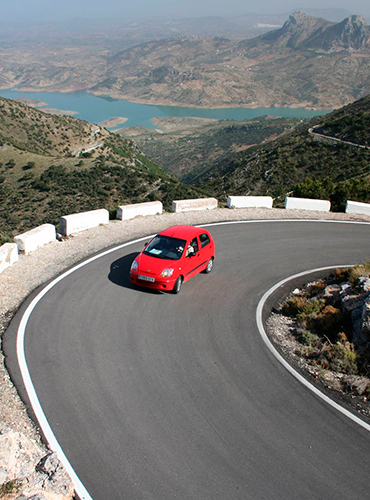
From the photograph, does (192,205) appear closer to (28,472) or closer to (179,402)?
(179,402)

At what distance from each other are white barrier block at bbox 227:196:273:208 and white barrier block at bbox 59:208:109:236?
23.4 feet

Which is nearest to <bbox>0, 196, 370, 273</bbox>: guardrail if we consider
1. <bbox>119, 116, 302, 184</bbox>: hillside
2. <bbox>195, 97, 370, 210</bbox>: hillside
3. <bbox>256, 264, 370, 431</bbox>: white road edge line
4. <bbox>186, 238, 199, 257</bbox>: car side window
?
<bbox>186, 238, 199, 257</bbox>: car side window

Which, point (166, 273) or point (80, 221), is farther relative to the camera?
point (80, 221)

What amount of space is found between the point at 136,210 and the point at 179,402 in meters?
11.8

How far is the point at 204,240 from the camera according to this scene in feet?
43.6

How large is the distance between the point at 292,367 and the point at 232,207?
13206 mm

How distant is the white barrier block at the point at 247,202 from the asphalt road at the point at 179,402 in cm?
946

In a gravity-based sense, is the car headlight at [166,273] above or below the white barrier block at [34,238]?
above

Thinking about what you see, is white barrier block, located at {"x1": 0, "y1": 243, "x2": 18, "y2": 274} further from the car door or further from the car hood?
the car door

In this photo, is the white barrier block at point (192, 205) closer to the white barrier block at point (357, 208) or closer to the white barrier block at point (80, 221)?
the white barrier block at point (80, 221)

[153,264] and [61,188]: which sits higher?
[153,264]

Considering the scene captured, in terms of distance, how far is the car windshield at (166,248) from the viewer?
12.1m

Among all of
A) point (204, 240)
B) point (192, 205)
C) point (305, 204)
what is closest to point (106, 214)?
point (192, 205)

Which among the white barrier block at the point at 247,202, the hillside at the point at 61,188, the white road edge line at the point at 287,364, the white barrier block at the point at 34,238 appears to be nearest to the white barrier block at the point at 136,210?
the white barrier block at the point at 34,238
